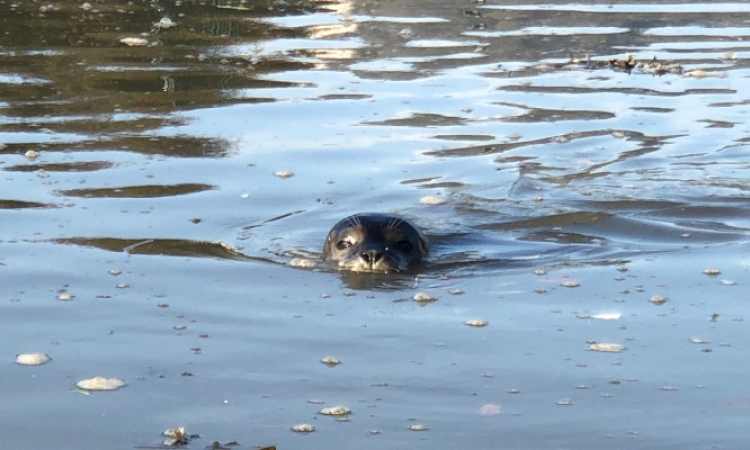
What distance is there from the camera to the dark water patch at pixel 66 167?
1087cm

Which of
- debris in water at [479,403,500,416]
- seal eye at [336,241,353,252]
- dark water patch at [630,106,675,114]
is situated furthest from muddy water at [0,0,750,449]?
seal eye at [336,241,353,252]

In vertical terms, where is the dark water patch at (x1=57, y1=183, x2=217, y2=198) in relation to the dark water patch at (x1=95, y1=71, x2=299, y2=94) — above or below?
below

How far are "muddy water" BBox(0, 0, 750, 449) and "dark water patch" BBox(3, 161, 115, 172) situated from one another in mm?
41

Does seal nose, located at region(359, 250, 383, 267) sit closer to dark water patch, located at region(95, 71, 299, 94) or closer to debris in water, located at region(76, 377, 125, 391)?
debris in water, located at region(76, 377, 125, 391)

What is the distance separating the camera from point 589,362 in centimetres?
657

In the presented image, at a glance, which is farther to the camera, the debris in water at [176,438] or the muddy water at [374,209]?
the muddy water at [374,209]

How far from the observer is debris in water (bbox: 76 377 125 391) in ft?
20.3

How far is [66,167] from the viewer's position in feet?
36.1

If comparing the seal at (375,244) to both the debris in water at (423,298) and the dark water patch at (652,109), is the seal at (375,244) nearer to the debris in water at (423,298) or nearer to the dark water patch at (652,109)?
the debris in water at (423,298)

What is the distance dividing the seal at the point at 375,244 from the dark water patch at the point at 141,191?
1740 millimetres

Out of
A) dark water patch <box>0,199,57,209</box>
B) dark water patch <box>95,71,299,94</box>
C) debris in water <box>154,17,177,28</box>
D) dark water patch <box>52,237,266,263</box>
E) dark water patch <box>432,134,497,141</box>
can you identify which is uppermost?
debris in water <box>154,17,177,28</box>

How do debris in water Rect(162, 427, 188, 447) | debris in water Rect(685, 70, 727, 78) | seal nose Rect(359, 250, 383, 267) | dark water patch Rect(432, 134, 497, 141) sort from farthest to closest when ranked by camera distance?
debris in water Rect(685, 70, 727, 78)
dark water patch Rect(432, 134, 497, 141)
seal nose Rect(359, 250, 383, 267)
debris in water Rect(162, 427, 188, 447)

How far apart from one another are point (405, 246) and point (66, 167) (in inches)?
132

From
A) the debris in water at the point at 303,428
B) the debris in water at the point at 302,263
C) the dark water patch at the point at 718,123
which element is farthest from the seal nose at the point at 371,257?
the dark water patch at the point at 718,123
